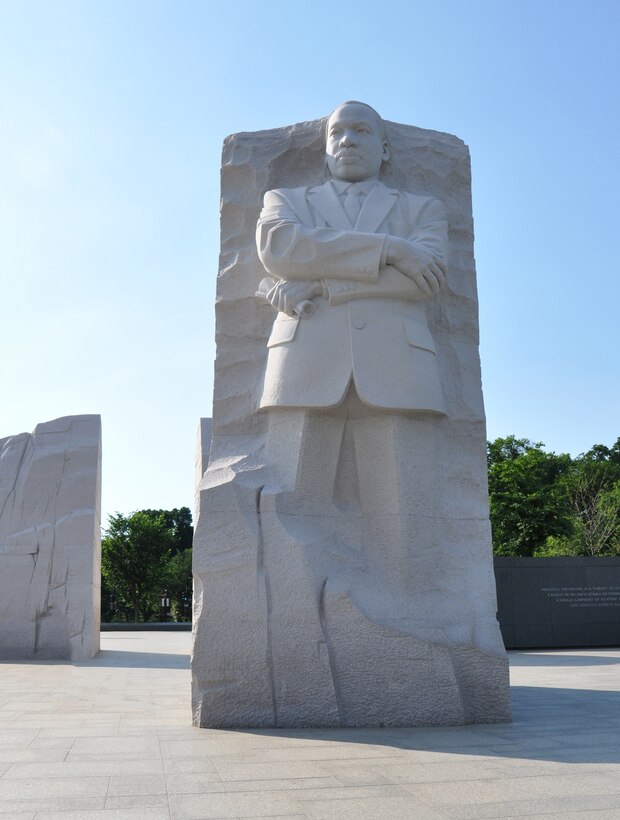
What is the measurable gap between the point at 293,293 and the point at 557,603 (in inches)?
407

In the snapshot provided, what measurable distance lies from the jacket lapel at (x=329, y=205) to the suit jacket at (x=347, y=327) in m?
0.03

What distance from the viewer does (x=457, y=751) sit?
166 inches

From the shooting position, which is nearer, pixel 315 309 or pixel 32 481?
pixel 315 309

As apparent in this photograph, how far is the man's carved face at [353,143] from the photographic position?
6117mm

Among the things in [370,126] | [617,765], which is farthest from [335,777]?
[370,126]

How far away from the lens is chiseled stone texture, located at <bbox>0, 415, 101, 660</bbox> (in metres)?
11.5

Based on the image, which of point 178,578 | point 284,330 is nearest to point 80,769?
point 284,330

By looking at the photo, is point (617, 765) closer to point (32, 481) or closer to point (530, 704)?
point (530, 704)

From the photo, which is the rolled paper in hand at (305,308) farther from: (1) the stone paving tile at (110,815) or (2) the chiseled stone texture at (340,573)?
(1) the stone paving tile at (110,815)

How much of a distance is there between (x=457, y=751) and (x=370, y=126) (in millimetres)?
4322

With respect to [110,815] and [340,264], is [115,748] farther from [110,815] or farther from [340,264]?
[340,264]

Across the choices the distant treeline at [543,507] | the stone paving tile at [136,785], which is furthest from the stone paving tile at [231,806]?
the distant treeline at [543,507]

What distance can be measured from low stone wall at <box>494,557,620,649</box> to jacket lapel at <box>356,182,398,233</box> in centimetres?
929

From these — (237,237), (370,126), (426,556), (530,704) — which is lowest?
(530,704)
